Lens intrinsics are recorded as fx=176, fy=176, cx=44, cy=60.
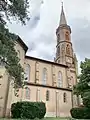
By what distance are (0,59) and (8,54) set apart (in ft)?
2.65

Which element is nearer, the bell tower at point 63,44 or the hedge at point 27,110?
the hedge at point 27,110

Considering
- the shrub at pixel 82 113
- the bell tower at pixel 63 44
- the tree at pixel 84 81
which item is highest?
the bell tower at pixel 63 44

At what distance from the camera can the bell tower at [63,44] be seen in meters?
52.7

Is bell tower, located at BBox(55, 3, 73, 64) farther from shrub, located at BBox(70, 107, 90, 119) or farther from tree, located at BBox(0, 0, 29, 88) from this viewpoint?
tree, located at BBox(0, 0, 29, 88)

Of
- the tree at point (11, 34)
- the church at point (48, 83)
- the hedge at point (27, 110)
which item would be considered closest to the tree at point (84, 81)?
the hedge at point (27, 110)

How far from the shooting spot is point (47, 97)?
37344 millimetres

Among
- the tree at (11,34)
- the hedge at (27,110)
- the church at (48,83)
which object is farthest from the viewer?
the church at (48,83)

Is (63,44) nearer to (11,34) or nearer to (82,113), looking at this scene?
(82,113)

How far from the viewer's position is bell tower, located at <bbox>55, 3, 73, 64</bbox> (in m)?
52.7

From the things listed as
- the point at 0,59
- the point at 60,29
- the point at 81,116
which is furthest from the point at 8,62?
the point at 60,29

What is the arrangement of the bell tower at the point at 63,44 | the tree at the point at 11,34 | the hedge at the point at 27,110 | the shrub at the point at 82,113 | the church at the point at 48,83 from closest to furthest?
the tree at the point at 11,34
the hedge at the point at 27,110
the church at the point at 48,83
the shrub at the point at 82,113
the bell tower at the point at 63,44

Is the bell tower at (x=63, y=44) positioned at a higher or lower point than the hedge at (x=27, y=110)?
higher

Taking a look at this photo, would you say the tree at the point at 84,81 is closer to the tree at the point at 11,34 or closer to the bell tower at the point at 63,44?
the tree at the point at 11,34

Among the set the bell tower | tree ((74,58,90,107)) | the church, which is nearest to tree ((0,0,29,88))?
the church
